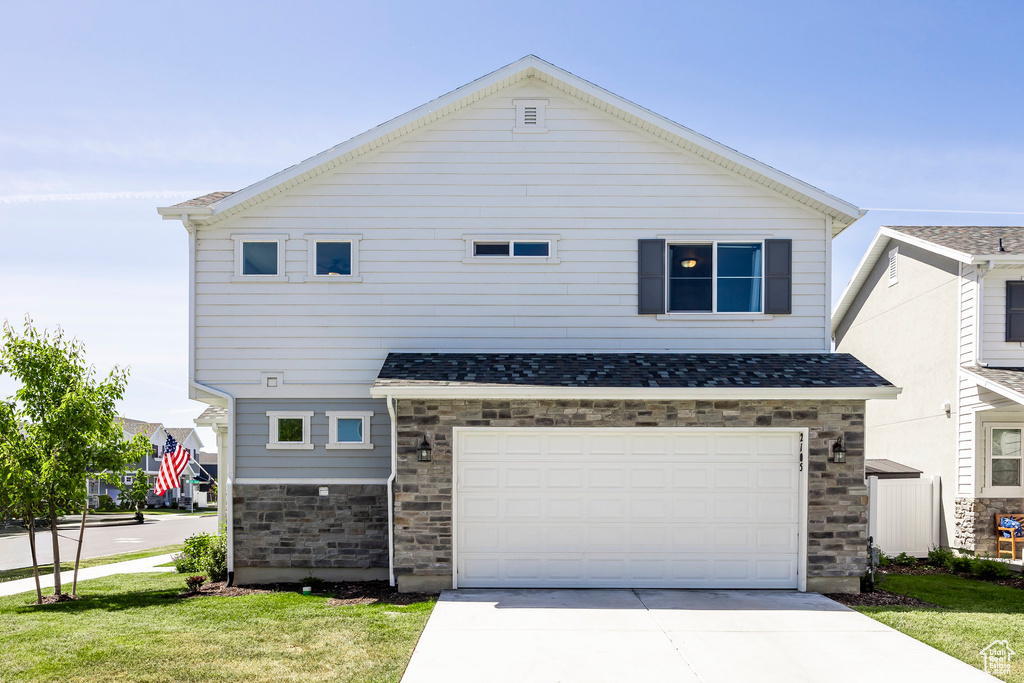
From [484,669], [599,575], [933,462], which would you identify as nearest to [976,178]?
[933,462]

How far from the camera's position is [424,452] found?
10180 millimetres

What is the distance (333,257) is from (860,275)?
13.2 meters

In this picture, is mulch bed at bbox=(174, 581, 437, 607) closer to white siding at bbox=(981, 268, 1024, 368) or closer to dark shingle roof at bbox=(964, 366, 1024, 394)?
dark shingle roof at bbox=(964, 366, 1024, 394)

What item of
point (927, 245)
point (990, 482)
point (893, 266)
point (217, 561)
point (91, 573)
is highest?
point (927, 245)

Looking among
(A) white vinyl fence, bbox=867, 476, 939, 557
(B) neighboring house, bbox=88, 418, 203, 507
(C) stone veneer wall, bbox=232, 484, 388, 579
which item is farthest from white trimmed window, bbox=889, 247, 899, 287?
(B) neighboring house, bbox=88, 418, 203, 507

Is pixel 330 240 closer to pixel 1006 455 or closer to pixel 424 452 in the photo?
pixel 424 452

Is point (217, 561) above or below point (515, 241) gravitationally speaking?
below

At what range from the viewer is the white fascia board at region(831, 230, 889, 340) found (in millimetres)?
17203

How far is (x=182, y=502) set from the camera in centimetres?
5512

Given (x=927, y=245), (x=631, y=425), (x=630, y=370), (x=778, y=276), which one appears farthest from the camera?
(x=927, y=245)

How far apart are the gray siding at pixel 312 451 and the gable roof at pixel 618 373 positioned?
107cm

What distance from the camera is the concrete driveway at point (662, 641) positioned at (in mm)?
6848

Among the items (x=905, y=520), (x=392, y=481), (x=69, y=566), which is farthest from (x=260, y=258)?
(x=905, y=520)

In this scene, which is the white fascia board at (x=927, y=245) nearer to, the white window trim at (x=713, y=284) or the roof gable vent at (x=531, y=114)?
the white window trim at (x=713, y=284)
